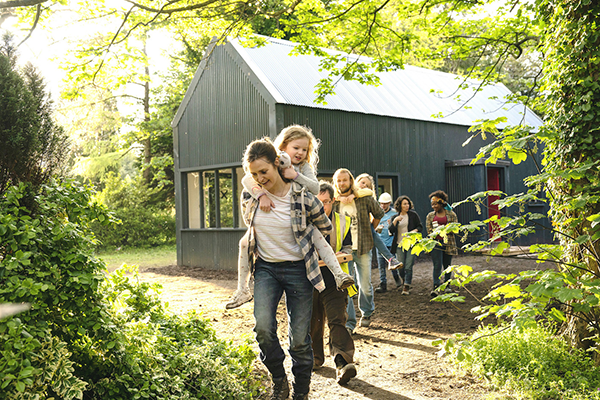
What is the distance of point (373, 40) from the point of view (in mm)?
8555

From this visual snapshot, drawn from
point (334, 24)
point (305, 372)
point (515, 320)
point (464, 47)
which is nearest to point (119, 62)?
point (334, 24)

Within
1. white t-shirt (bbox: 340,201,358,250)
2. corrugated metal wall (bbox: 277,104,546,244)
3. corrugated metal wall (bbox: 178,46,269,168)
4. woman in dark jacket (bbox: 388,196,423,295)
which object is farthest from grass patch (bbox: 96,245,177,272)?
white t-shirt (bbox: 340,201,358,250)

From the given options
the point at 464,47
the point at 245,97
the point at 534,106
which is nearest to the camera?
the point at 534,106

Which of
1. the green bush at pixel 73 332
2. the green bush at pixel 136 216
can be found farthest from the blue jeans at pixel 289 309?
the green bush at pixel 136 216

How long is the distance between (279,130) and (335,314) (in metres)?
7.93

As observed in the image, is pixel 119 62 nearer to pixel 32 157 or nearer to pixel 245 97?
pixel 245 97

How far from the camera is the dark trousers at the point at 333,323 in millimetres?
4652

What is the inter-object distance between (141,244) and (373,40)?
62.0 ft

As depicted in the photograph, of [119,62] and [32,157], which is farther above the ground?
[119,62]

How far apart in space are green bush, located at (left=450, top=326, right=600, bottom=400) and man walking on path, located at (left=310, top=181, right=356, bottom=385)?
3.37ft

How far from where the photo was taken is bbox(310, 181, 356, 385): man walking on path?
15.2ft

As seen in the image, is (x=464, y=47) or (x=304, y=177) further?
(x=464, y=47)

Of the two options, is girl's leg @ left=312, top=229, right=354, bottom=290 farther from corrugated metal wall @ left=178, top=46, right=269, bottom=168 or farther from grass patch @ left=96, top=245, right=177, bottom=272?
grass patch @ left=96, top=245, right=177, bottom=272

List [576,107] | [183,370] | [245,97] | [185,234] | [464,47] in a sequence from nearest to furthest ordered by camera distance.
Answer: [183,370] → [576,107] → [464,47] → [245,97] → [185,234]
